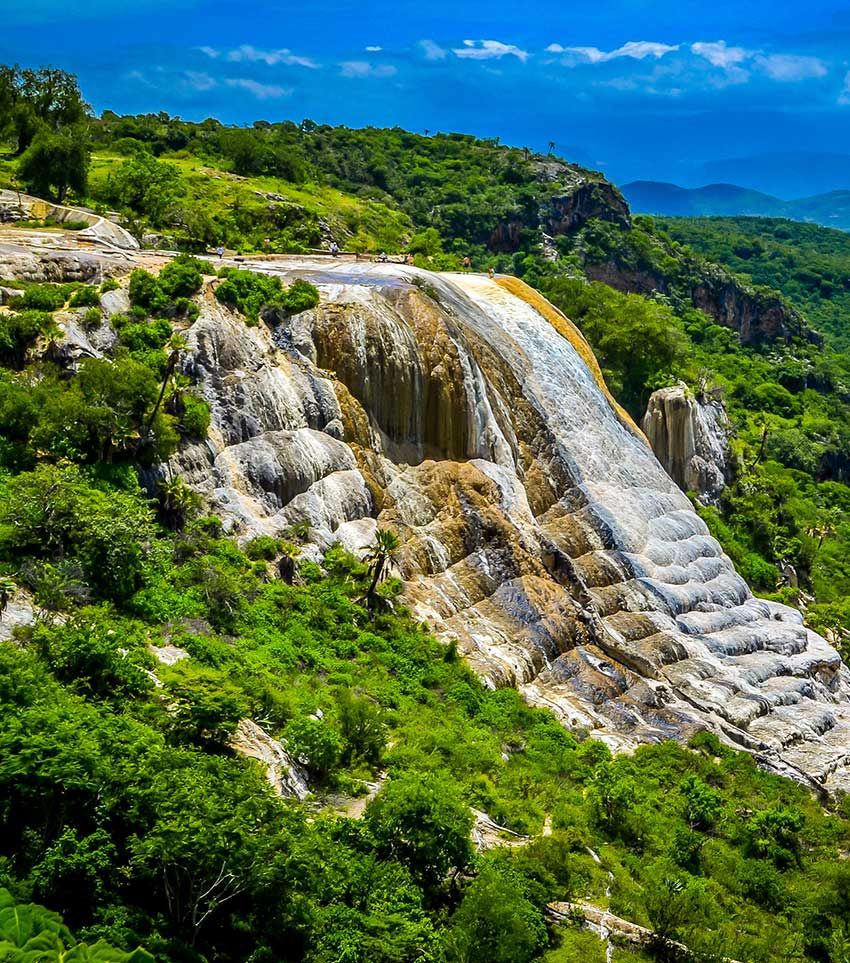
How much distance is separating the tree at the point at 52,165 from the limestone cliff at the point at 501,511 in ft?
49.8

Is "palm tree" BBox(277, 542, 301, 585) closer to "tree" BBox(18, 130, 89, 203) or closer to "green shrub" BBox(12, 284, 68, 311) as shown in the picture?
"green shrub" BBox(12, 284, 68, 311)

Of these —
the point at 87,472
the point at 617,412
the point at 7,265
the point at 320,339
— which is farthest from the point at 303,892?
the point at 617,412

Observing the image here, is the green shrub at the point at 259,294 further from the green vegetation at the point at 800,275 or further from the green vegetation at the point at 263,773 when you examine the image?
the green vegetation at the point at 800,275

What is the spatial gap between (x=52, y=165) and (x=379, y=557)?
35158mm

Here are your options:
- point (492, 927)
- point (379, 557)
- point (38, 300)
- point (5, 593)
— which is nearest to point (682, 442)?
point (379, 557)

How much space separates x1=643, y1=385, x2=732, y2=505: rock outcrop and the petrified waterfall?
16832mm

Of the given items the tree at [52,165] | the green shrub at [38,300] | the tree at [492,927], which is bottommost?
the tree at [492,927]

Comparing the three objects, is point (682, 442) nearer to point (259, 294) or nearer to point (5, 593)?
point (259, 294)

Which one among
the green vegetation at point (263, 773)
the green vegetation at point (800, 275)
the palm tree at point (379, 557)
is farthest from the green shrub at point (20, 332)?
the green vegetation at point (800, 275)

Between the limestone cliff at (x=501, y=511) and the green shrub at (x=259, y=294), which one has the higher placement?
the green shrub at (x=259, y=294)

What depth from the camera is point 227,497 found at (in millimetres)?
34781

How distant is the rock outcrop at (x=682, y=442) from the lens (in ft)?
213

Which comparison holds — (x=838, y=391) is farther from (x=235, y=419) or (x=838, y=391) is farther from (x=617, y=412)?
(x=235, y=419)

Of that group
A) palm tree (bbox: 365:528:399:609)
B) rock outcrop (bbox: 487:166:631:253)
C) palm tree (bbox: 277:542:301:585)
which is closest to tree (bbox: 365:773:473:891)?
palm tree (bbox: 365:528:399:609)
